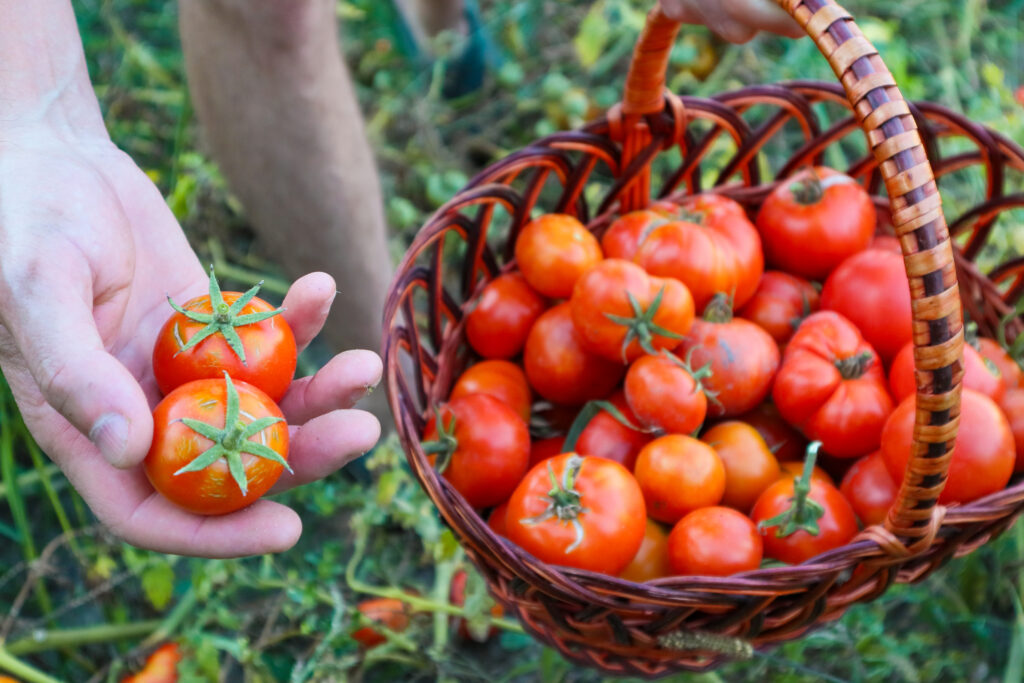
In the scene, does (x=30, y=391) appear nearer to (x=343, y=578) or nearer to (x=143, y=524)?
(x=143, y=524)

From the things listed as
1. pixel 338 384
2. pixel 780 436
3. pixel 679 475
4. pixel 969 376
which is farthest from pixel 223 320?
pixel 969 376

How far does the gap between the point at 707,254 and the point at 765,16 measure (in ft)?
1.04

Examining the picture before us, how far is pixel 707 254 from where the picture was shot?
114 cm

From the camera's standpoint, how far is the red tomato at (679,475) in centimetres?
101

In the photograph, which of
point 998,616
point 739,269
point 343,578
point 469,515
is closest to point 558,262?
point 739,269

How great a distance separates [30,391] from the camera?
3.02 ft

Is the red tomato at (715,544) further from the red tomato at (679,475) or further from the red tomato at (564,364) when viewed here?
the red tomato at (564,364)

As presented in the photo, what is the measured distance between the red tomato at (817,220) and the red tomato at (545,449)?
0.45 m

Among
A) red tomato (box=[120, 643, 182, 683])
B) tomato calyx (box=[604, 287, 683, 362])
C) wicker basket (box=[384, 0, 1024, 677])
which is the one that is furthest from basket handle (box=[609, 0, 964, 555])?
red tomato (box=[120, 643, 182, 683])

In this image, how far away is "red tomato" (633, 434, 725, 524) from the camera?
1014mm

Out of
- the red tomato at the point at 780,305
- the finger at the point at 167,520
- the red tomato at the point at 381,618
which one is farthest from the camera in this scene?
the red tomato at the point at 381,618

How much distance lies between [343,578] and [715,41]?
1642mm

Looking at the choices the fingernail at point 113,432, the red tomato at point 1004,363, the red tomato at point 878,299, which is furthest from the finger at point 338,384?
the red tomato at point 1004,363

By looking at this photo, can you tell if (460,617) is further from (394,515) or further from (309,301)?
(309,301)
